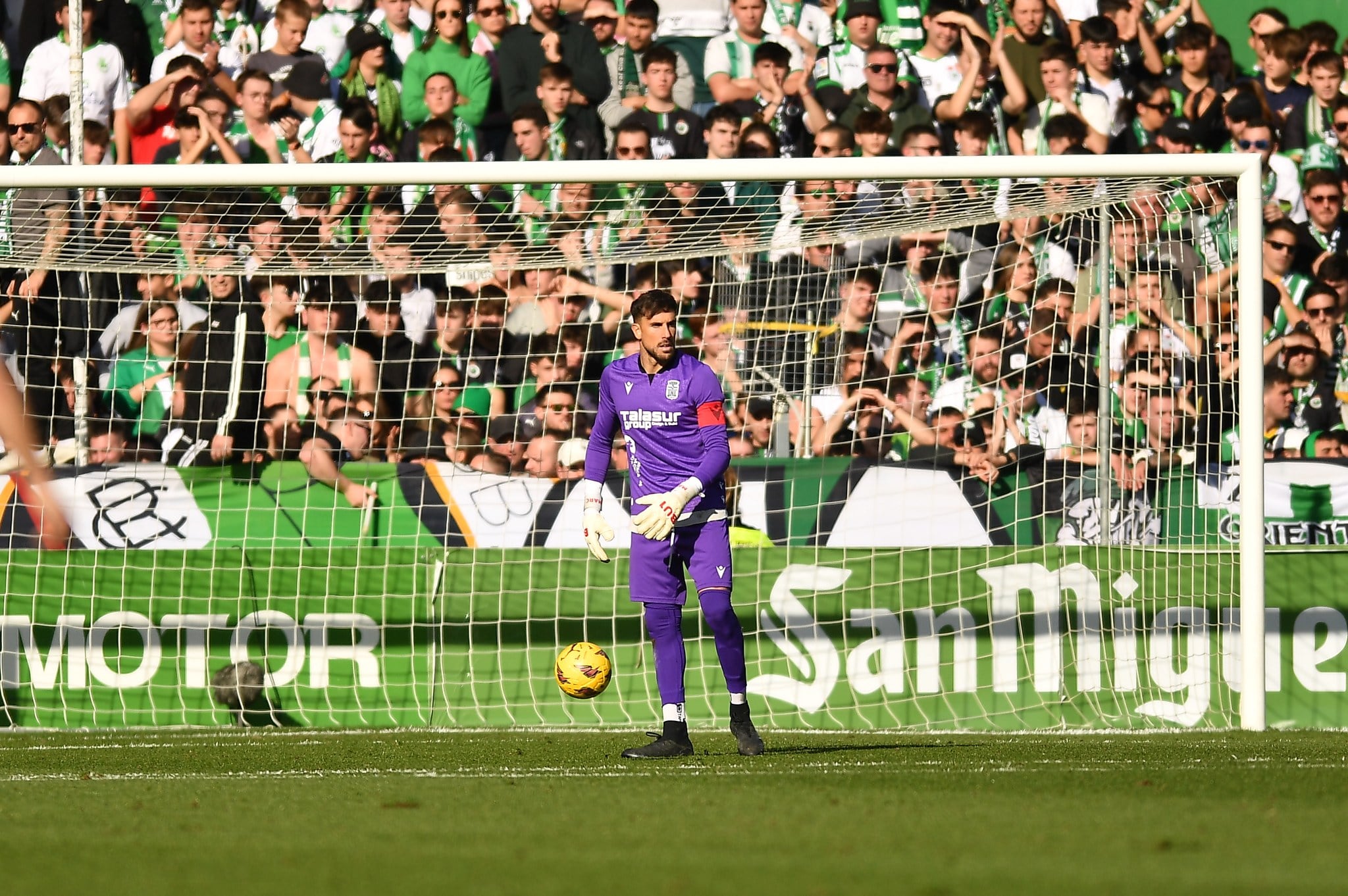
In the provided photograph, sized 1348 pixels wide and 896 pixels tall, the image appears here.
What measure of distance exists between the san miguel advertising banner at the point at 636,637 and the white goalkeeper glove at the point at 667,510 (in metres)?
3.19

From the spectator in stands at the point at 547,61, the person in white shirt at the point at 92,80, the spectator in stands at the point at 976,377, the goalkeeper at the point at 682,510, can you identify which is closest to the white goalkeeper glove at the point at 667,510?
the goalkeeper at the point at 682,510

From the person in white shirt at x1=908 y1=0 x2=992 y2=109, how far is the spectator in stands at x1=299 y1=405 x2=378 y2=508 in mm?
5113

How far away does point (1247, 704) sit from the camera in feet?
28.9

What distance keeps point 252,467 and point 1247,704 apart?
606cm

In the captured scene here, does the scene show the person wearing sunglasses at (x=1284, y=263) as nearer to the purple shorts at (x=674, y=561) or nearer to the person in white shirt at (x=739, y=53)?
the person in white shirt at (x=739, y=53)

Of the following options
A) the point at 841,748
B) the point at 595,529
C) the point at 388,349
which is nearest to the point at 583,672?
the point at 595,529

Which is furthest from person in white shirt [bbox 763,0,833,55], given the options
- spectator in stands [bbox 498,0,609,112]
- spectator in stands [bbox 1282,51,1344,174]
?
spectator in stands [bbox 1282,51,1344,174]

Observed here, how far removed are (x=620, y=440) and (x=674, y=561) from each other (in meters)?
4.71

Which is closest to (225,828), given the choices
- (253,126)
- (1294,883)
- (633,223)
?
(1294,883)

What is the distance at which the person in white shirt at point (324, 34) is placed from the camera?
13211mm

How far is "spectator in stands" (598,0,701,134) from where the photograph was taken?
12.9m

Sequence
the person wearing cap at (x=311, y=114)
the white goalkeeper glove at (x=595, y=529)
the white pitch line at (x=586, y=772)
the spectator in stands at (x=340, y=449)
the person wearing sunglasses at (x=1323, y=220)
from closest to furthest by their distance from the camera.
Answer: the white pitch line at (x=586, y=772), the white goalkeeper glove at (x=595, y=529), the spectator in stands at (x=340, y=449), the person wearing sunglasses at (x=1323, y=220), the person wearing cap at (x=311, y=114)

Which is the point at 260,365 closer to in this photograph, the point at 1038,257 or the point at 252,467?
the point at 252,467

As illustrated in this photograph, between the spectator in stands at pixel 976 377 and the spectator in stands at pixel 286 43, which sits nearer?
the spectator in stands at pixel 976 377
